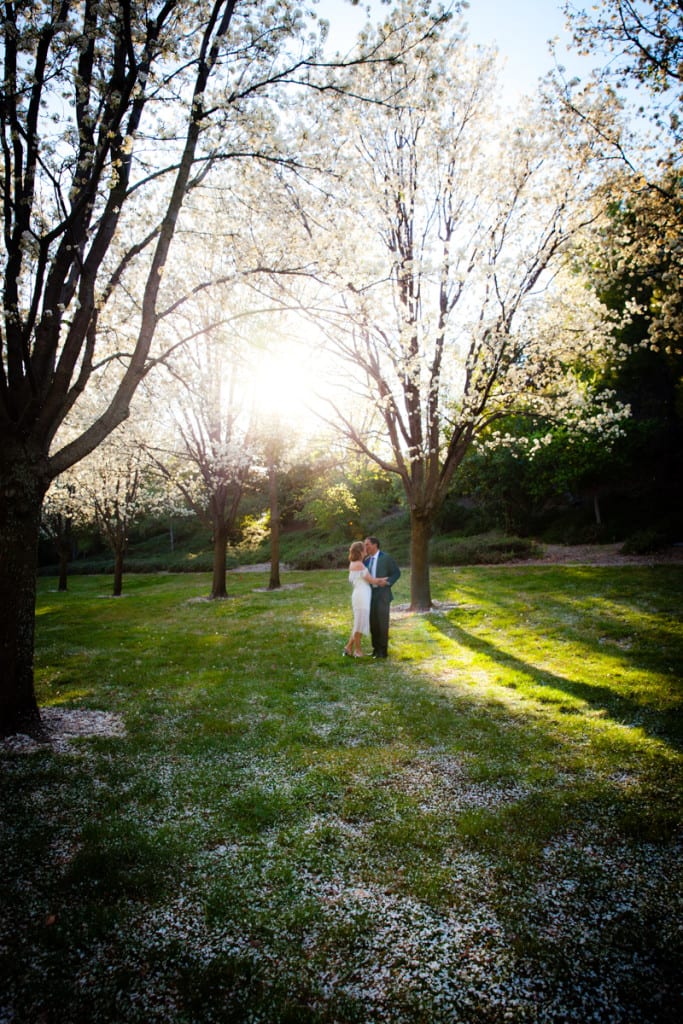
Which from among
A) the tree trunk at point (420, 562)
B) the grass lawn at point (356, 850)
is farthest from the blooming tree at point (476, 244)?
the grass lawn at point (356, 850)

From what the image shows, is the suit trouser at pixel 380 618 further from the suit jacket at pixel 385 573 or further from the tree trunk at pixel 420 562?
the tree trunk at pixel 420 562

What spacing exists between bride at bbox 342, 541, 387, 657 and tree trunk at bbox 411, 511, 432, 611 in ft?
16.9

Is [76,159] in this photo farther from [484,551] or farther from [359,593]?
[484,551]

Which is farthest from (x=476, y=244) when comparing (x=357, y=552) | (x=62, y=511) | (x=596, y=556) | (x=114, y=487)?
(x=62, y=511)

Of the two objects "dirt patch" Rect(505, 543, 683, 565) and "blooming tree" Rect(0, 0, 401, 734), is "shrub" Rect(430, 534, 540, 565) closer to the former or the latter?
"dirt patch" Rect(505, 543, 683, 565)

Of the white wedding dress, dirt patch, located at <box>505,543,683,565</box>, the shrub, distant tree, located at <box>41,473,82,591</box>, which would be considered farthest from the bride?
distant tree, located at <box>41,473,82,591</box>

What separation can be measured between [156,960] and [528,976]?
2.35 meters

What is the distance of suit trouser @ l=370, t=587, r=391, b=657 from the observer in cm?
1052

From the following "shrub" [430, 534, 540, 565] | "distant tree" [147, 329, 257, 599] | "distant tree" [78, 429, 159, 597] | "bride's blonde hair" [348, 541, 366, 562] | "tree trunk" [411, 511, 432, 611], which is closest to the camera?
"bride's blonde hair" [348, 541, 366, 562]

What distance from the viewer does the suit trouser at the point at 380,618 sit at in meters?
10.5

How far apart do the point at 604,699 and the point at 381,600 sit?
14.4 feet

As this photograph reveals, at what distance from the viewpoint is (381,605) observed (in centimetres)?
1054

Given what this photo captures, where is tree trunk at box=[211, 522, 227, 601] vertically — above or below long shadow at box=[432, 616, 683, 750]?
above

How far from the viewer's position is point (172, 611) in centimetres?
1911
